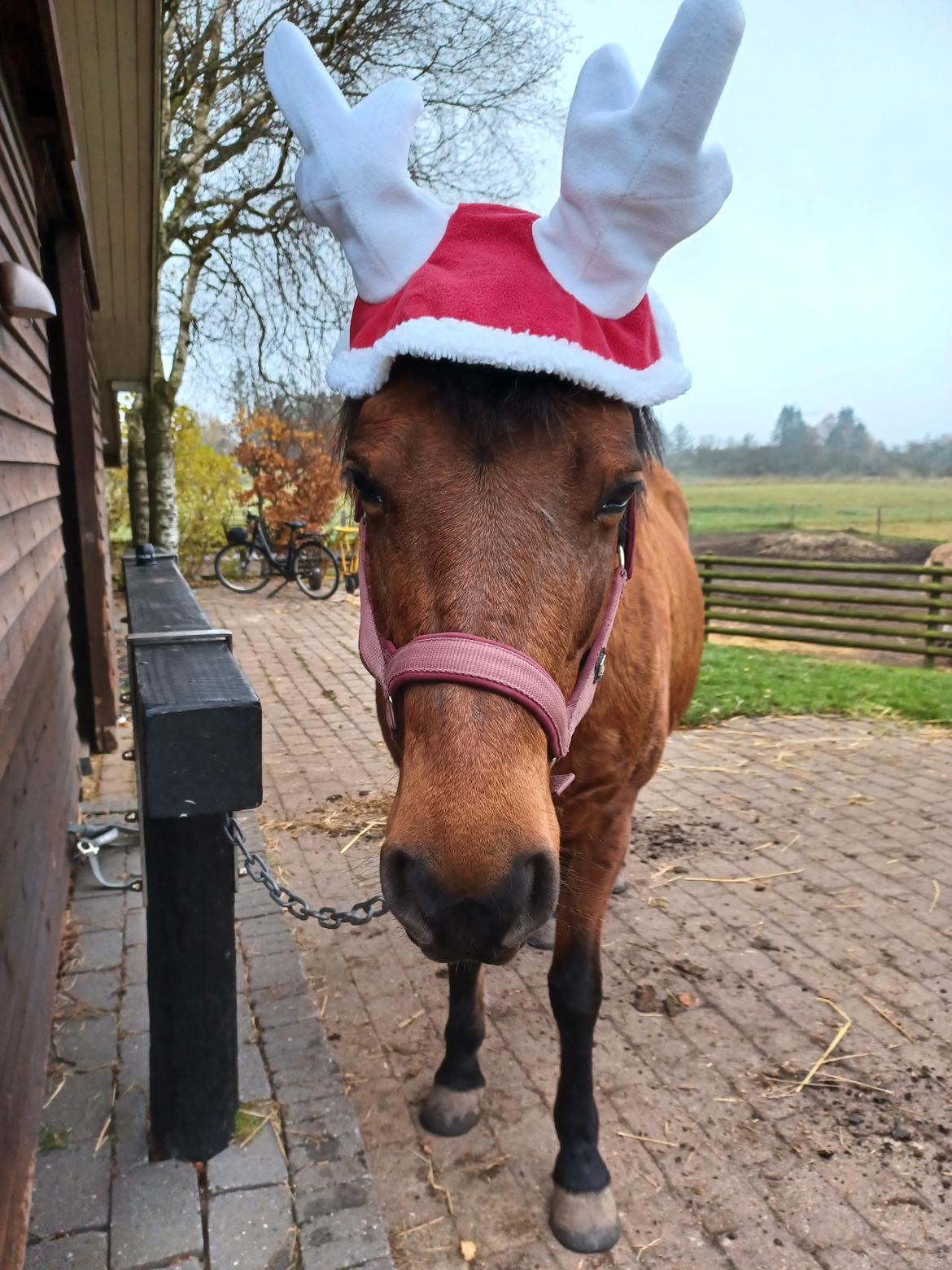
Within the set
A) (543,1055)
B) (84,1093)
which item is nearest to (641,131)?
(543,1055)

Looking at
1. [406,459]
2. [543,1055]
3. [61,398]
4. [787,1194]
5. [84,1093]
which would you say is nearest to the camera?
[406,459]

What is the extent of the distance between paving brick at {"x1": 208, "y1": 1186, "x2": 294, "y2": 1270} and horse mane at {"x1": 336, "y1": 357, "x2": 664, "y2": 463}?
1803mm

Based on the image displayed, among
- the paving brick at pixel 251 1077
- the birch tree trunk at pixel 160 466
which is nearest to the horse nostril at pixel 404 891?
the paving brick at pixel 251 1077

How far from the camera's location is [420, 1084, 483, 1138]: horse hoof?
7.87 feet

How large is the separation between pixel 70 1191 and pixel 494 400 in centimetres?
211

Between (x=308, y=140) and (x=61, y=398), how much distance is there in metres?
4.40

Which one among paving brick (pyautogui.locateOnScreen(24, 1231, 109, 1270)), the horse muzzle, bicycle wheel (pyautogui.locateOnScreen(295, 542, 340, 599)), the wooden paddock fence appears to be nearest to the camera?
the horse muzzle

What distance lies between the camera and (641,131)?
1533mm

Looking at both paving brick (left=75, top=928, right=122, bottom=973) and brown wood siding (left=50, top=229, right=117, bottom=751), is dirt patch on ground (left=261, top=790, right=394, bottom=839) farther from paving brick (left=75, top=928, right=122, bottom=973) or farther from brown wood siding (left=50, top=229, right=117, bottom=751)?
brown wood siding (left=50, top=229, right=117, bottom=751)

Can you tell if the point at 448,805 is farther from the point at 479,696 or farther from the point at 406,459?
the point at 406,459

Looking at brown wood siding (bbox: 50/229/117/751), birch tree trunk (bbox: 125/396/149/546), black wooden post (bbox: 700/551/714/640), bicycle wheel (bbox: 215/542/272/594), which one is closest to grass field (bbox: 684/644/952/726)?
black wooden post (bbox: 700/551/714/640)

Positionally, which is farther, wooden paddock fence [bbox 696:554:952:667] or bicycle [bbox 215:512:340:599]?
bicycle [bbox 215:512:340:599]

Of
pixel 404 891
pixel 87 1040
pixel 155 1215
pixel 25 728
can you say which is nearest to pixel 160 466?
pixel 25 728

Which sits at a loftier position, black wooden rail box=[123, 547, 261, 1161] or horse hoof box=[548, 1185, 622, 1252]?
black wooden rail box=[123, 547, 261, 1161]
